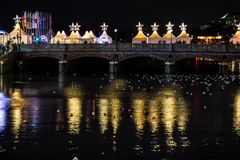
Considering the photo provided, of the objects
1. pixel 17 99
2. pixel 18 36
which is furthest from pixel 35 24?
pixel 17 99

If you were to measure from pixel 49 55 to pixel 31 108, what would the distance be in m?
59.0

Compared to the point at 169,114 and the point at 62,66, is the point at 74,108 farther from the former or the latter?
the point at 62,66

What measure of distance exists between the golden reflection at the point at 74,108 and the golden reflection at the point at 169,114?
621 cm

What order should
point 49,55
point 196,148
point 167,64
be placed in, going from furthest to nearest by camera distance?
point 49,55, point 167,64, point 196,148

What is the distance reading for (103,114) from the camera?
4553cm

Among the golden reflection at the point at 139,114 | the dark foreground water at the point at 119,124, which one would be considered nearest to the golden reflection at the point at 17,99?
the dark foreground water at the point at 119,124

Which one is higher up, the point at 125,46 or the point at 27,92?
the point at 125,46

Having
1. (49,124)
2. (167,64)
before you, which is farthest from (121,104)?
(167,64)

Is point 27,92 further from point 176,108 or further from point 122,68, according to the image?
point 122,68

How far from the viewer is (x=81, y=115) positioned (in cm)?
4503

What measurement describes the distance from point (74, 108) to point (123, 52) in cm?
5353

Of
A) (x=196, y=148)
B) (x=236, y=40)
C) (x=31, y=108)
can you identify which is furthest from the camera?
(x=236, y=40)

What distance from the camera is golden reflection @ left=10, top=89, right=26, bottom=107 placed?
5266 cm

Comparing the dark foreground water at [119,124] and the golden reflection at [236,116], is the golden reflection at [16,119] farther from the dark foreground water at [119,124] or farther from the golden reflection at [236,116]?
the golden reflection at [236,116]
